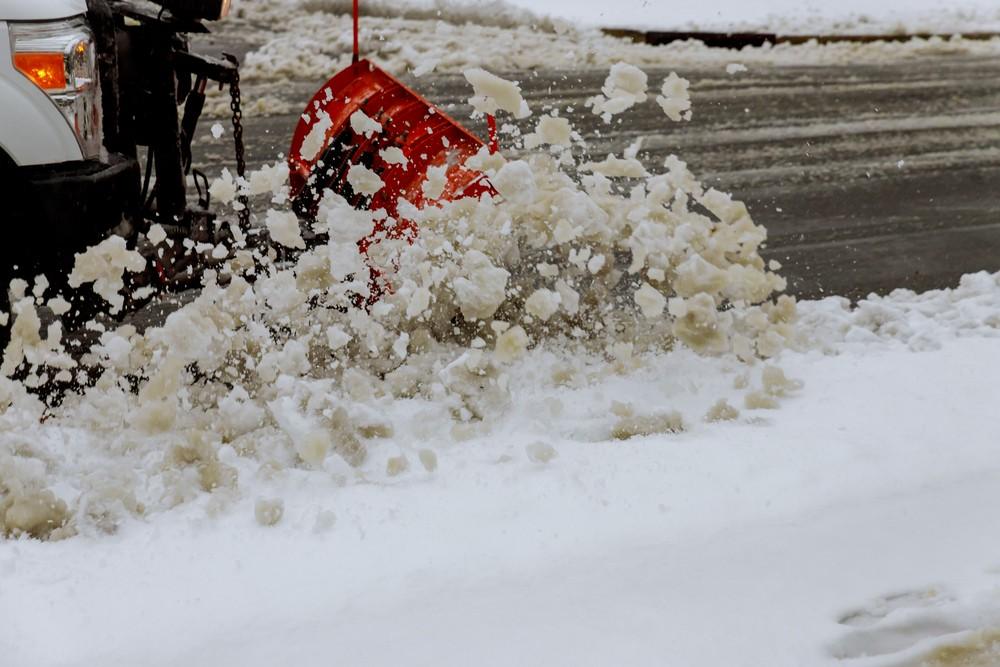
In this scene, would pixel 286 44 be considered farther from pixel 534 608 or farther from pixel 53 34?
pixel 534 608

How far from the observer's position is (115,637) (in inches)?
100

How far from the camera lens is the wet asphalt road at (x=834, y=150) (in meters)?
5.94

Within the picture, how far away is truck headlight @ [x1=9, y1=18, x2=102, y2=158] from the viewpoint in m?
3.32

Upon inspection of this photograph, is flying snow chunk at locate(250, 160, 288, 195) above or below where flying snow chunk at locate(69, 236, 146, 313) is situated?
above

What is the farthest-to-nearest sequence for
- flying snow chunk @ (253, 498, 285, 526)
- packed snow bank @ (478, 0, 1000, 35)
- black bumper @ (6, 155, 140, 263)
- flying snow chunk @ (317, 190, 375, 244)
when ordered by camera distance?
packed snow bank @ (478, 0, 1000, 35), flying snow chunk @ (317, 190, 375, 244), black bumper @ (6, 155, 140, 263), flying snow chunk @ (253, 498, 285, 526)

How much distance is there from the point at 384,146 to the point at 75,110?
113cm

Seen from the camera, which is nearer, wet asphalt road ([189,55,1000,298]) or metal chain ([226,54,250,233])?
metal chain ([226,54,250,233])

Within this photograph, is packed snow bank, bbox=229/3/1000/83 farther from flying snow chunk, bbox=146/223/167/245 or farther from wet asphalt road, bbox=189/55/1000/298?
flying snow chunk, bbox=146/223/167/245

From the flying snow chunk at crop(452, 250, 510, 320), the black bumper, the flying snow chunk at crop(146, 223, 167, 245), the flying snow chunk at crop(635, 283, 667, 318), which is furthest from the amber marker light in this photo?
the flying snow chunk at crop(635, 283, 667, 318)

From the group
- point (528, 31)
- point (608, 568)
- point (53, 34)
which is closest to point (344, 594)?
point (608, 568)

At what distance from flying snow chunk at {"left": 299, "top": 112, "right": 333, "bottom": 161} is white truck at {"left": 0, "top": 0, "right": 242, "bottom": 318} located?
0.31 m

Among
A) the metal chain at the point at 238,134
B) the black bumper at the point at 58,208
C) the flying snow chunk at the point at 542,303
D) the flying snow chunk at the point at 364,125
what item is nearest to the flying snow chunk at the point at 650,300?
the flying snow chunk at the point at 542,303

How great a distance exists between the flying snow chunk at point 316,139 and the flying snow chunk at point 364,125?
130mm

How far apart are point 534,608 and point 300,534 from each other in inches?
28.1
